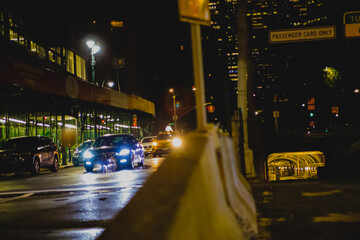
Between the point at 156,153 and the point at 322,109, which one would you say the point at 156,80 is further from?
the point at 156,153

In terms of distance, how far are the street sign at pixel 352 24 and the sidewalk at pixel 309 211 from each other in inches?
191

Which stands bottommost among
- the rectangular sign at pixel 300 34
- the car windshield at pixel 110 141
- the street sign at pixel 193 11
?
the car windshield at pixel 110 141

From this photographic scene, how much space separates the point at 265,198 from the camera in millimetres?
8234

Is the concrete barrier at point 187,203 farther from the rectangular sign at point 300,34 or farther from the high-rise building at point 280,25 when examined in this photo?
the high-rise building at point 280,25

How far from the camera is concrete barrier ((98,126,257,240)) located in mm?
3449

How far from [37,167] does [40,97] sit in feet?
22.6

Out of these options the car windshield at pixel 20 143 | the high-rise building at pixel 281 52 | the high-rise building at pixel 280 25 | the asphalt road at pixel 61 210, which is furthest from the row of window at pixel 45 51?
the asphalt road at pixel 61 210

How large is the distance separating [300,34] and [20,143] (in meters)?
13.8

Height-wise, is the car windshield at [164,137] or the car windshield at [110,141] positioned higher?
the car windshield at [164,137]

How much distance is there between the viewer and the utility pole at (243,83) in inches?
453

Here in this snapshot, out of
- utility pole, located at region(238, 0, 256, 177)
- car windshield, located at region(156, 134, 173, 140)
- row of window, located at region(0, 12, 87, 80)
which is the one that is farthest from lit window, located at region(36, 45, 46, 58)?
utility pole, located at region(238, 0, 256, 177)

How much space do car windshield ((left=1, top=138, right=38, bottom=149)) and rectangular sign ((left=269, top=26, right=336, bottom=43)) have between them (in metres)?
12.7

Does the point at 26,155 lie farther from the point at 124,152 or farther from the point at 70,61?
the point at 70,61

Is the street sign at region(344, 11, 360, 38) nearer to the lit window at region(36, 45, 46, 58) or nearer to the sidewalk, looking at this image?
the sidewalk
